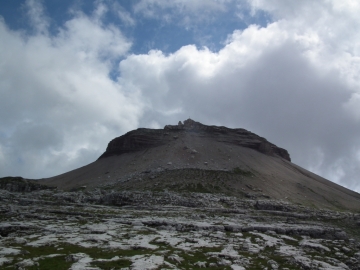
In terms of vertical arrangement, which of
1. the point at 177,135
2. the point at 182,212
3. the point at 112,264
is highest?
the point at 177,135

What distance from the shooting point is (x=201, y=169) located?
397ft

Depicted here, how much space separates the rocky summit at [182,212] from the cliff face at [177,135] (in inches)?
23.2

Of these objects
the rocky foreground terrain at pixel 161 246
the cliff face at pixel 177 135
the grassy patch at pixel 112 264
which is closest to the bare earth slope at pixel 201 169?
the cliff face at pixel 177 135

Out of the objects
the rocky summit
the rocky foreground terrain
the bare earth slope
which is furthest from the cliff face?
the rocky foreground terrain

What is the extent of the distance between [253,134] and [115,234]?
152 meters

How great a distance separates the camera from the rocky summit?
2652 centimetres

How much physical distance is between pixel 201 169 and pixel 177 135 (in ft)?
157

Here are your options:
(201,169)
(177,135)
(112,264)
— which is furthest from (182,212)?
(177,135)

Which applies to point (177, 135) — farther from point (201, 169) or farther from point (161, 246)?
point (161, 246)

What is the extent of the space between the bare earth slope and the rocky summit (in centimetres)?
57

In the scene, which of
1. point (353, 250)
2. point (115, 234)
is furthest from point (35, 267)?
point (353, 250)

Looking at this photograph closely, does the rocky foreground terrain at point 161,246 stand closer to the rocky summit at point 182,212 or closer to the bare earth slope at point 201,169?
the rocky summit at point 182,212

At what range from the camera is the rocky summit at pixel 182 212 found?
2652cm

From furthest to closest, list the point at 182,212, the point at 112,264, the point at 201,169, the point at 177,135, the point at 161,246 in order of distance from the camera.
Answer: the point at 177,135 < the point at 201,169 < the point at 182,212 < the point at 161,246 < the point at 112,264
